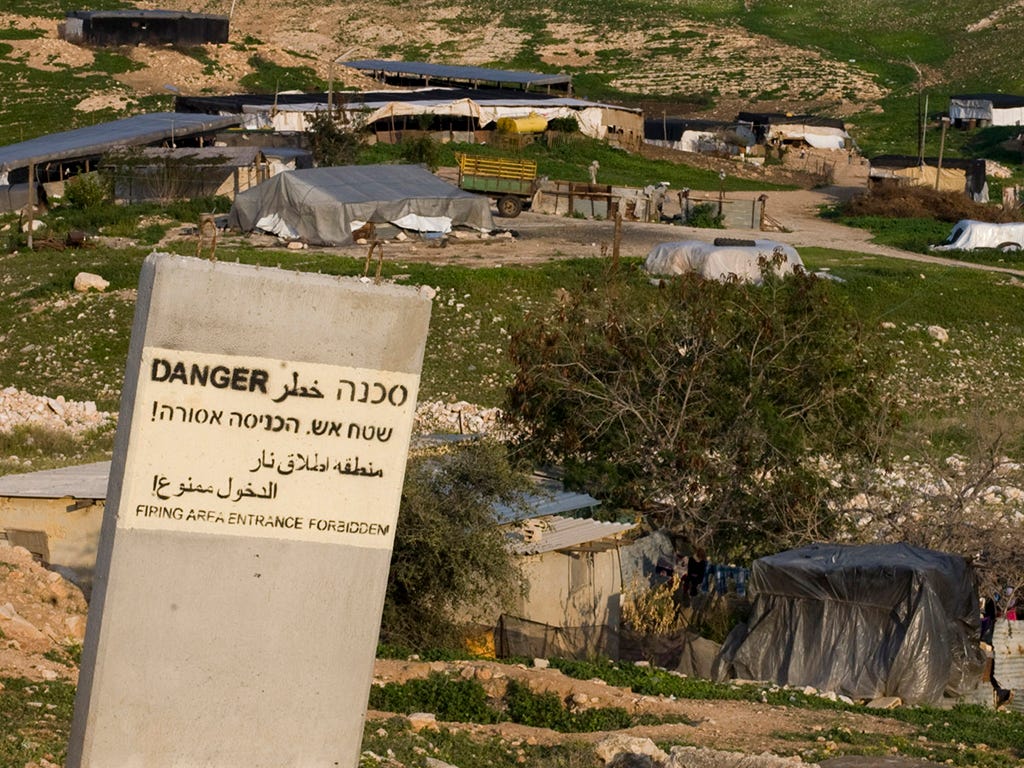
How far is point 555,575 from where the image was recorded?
16984 millimetres

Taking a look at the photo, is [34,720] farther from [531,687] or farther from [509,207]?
[509,207]

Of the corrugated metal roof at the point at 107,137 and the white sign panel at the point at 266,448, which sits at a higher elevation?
the white sign panel at the point at 266,448

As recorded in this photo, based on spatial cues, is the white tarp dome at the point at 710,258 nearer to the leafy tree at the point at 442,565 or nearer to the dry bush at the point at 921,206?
the dry bush at the point at 921,206

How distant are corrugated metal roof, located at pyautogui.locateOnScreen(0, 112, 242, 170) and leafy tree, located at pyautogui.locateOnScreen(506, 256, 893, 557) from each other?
23591 millimetres

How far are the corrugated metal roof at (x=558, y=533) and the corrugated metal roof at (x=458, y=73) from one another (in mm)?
50053

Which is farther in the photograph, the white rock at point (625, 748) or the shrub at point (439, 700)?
the shrub at point (439, 700)

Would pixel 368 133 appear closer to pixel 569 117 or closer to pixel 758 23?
pixel 569 117

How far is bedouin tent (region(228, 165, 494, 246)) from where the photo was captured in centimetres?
3669

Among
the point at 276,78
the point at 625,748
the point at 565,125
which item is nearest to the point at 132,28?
the point at 276,78

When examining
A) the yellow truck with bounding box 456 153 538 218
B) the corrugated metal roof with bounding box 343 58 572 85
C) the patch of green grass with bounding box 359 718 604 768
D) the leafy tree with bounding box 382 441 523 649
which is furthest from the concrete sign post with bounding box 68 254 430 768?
the corrugated metal roof with bounding box 343 58 572 85

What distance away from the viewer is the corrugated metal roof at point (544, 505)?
1683cm

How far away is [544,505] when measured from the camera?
18594 millimetres

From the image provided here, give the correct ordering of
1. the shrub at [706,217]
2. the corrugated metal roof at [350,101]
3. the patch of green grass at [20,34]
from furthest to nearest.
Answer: the patch of green grass at [20,34] → the corrugated metal roof at [350,101] → the shrub at [706,217]

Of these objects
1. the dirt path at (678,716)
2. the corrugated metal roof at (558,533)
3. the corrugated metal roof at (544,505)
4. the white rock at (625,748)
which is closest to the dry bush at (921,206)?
the corrugated metal roof at (544,505)
